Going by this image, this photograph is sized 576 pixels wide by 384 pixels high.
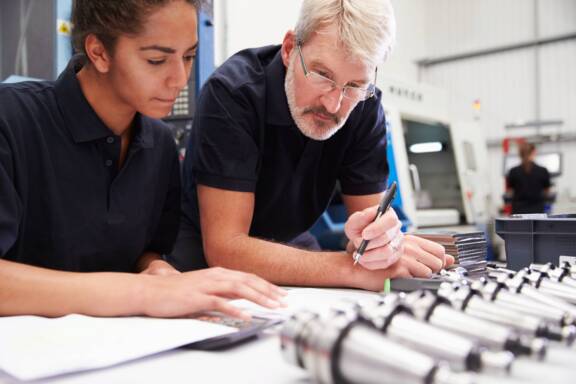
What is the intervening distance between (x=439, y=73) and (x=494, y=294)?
22.9 feet

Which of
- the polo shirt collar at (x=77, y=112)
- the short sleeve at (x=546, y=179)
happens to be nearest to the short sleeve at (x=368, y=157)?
the polo shirt collar at (x=77, y=112)

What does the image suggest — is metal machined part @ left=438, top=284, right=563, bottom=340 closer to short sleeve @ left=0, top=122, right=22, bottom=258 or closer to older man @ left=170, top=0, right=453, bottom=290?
older man @ left=170, top=0, right=453, bottom=290

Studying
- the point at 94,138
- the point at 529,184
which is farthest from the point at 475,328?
the point at 529,184

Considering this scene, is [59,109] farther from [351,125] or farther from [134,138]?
[351,125]

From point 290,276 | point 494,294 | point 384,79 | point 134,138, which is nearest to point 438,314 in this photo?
point 494,294

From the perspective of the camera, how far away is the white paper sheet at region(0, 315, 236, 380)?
19.4 inches

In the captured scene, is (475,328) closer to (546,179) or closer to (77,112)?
(77,112)

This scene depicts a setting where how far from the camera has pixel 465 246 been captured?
3.82 feet

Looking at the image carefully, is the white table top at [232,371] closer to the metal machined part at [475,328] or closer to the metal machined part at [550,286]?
the metal machined part at [475,328]

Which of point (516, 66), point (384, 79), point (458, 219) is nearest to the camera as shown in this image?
point (384, 79)

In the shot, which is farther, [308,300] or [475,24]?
[475,24]

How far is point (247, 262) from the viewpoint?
1.11 meters

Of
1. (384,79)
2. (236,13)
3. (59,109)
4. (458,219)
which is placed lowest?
(458,219)

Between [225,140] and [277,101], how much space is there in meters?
0.18
